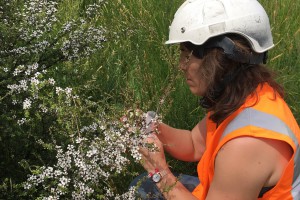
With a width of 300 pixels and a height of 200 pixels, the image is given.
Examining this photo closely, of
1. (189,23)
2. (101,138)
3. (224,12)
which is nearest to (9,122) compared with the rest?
(101,138)

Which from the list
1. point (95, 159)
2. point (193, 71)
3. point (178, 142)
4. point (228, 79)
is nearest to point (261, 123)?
point (228, 79)

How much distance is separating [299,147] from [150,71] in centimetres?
181

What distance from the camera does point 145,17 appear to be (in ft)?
15.0

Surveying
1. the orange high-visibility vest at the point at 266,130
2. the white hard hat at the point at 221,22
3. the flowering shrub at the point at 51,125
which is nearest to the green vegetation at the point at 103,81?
the flowering shrub at the point at 51,125

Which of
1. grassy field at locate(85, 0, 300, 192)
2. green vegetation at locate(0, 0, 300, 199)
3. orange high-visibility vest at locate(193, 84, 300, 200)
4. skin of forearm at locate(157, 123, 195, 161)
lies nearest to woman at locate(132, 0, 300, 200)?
orange high-visibility vest at locate(193, 84, 300, 200)

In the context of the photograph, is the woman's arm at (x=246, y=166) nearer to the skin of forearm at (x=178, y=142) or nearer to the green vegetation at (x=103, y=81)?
the green vegetation at (x=103, y=81)

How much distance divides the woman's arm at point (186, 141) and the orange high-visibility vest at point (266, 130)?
57 cm

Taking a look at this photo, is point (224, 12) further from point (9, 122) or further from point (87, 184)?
point (9, 122)

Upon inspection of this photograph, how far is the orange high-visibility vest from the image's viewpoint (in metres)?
2.24

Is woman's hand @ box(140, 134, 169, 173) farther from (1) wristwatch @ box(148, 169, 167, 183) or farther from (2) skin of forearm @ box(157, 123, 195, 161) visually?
(2) skin of forearm @ box(157, 123, 195, 161)

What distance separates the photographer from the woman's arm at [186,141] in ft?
10.2

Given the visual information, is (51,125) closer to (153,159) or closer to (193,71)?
(153,159)

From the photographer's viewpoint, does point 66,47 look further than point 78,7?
No

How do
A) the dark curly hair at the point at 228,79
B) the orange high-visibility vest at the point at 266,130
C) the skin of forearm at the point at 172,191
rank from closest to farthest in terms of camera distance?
the orange high-visibility vest at the point at 266,130, the dark curly hair at the point at 228,79, the skin of forearm at the point at 172,191
